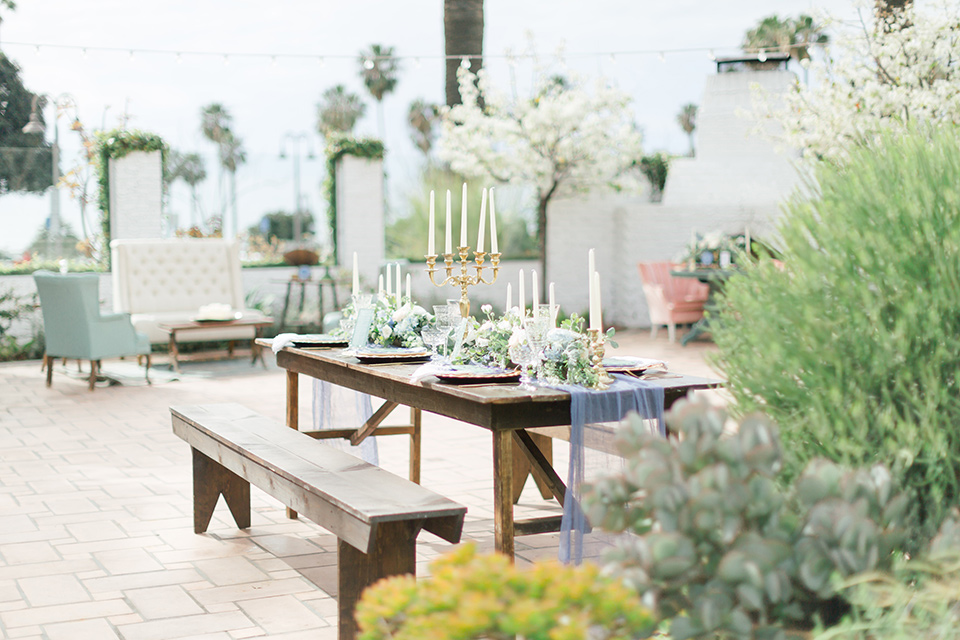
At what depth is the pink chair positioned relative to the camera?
1133cm

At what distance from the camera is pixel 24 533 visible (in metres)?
4.06

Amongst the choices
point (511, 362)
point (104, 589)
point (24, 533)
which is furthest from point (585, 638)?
point (24, 533)

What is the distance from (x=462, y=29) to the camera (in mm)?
11617

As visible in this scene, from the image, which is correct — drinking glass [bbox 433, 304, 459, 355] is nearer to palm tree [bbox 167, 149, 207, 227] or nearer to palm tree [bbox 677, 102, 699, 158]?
palm tree [bbox 167, 149, 207, 227]

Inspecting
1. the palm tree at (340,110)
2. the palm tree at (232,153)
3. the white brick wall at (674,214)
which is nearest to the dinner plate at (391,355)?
the white brick wall at (674,214)

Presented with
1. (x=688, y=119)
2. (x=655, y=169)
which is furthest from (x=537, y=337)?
(x=688, y=119)

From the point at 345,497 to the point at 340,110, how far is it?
94.9 feet

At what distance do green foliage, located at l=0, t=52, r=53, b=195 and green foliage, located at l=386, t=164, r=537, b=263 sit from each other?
4370 mm

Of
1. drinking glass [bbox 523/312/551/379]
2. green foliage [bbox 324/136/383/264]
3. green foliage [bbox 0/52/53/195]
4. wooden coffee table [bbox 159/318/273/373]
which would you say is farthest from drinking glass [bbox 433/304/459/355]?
green foliage [bbox 0/52/53/195]

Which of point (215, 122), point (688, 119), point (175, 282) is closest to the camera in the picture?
point (175, 282)

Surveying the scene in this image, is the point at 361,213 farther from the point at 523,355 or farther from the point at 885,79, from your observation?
the point at 523,355

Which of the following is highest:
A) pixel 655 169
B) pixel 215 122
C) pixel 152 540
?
pixel 215 122

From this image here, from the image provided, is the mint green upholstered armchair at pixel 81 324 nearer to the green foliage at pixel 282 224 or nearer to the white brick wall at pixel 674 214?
the white brick wall at pixel 674 214

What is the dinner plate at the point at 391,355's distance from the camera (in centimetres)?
376
